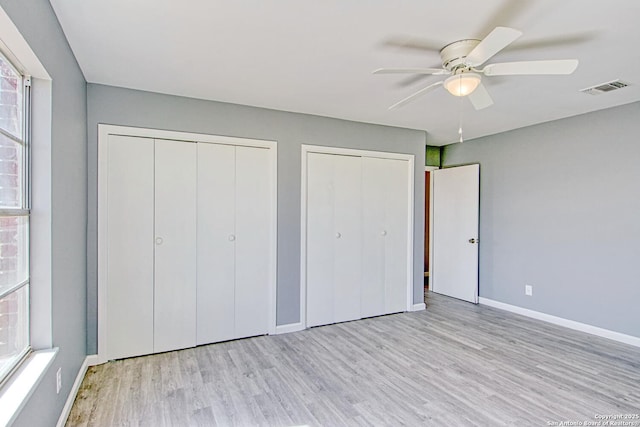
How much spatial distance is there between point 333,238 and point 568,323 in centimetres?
281

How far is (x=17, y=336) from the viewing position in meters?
1.65

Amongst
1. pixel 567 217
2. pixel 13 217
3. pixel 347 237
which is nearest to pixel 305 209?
pixel 347 237

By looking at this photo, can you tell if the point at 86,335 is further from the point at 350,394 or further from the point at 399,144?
the point at 399,144

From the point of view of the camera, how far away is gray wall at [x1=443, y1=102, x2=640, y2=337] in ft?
11.1

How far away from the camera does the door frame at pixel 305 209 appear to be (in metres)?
3.73

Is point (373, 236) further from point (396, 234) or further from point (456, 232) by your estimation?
point (456, 232)

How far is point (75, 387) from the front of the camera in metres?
2.38

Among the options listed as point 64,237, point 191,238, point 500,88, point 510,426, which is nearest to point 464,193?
point 500,88

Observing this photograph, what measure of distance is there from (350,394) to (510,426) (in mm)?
1018

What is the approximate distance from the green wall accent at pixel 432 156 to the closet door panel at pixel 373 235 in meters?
1.62

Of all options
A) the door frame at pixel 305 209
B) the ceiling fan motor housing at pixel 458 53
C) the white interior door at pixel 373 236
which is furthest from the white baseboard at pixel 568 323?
the ceiling fan motor housing at pixel 458 53

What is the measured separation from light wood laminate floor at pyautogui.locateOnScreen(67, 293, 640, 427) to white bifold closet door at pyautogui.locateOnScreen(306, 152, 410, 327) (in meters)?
0.44

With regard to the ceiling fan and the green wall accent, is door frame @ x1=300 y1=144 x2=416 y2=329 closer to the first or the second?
the green wall accent

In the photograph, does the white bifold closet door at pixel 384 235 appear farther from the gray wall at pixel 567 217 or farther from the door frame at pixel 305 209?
the gray wall at pixel 567 217
